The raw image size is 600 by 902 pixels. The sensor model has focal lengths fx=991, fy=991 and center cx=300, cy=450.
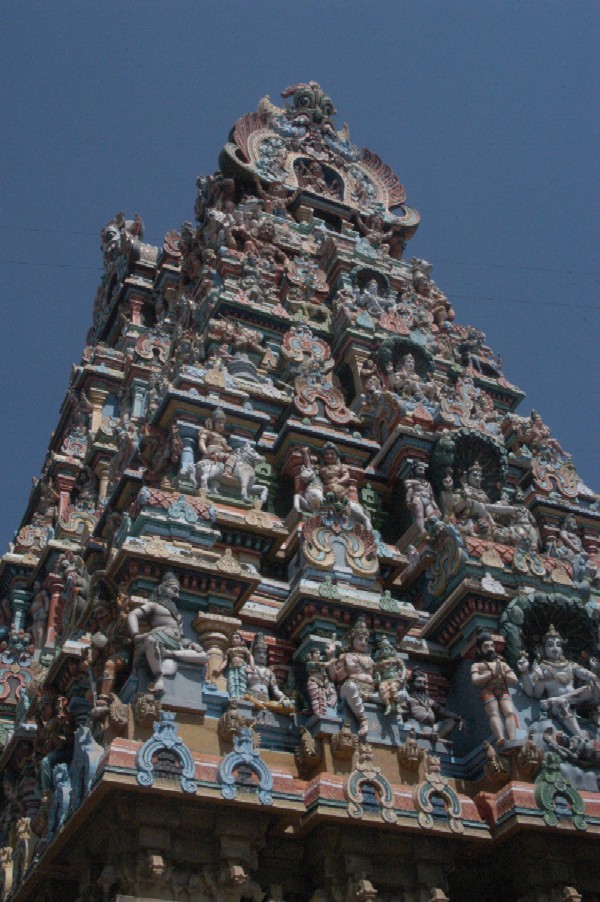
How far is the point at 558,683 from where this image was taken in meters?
13.9

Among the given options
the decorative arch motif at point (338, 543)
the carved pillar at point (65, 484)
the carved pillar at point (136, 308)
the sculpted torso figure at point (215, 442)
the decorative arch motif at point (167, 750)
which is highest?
the carved pillar at point (136, 308)

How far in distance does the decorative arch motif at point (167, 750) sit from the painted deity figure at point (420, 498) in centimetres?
761

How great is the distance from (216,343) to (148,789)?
38.4 ft

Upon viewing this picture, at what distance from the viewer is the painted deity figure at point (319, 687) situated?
1260cm

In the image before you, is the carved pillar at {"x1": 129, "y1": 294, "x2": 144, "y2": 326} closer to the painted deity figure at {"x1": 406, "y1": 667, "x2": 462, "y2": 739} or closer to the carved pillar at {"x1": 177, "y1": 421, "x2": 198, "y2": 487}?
the carved pillar at {"x1": 177, "y1": 421, "x2": 198, "y2": 487}

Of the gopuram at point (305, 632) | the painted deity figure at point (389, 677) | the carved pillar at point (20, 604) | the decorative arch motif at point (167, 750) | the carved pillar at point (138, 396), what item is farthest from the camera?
the carved pillar at point (138, 396)

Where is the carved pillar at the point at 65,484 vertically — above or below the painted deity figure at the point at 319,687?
above

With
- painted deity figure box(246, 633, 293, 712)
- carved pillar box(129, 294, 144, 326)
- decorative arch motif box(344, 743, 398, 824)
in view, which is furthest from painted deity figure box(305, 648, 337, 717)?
carved pillar box(129, 294, 144, 326)

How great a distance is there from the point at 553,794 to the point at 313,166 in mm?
23092

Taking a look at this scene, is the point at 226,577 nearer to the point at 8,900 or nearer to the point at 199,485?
the point at 199,485

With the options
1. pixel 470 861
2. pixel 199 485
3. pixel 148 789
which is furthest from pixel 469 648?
pixel 148 789

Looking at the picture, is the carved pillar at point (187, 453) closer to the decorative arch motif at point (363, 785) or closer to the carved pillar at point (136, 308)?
the decorative arch motif at point (363, 785)

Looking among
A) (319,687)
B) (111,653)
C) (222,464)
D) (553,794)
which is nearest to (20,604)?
(222,464)

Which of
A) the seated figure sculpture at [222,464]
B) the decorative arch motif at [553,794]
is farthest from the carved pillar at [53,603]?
the decorative arch motif at [553,794]
